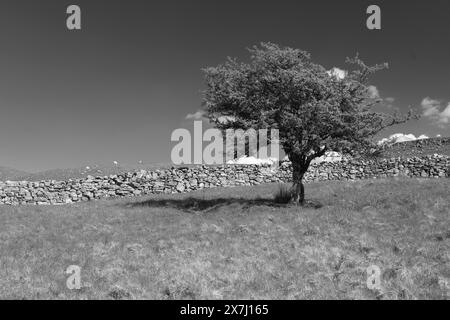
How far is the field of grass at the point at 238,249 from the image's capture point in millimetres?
13750

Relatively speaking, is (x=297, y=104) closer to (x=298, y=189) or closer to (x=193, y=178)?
(x=298, y=189)

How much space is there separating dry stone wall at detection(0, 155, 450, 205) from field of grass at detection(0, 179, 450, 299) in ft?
38.4

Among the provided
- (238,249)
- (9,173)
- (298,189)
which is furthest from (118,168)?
(238,249)

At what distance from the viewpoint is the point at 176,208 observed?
29.1m

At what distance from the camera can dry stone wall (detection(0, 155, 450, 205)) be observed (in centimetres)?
4119

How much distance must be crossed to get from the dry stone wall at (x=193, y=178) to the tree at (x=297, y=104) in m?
14.8

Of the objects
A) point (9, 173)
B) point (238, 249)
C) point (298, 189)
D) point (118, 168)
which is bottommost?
point (238, 249)

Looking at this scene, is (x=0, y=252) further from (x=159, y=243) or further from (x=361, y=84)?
(x=361, y=84)

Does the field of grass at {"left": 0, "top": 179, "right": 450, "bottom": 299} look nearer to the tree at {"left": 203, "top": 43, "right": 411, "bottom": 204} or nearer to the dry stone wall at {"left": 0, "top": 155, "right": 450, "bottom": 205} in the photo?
the tree at {"left": 203, "top": 43, "right": 411, "bottom": 204}

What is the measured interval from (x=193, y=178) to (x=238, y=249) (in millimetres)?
26380

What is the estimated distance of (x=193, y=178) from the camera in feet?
145

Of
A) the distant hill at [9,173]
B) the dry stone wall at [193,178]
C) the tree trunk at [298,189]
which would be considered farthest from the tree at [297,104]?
the distant hill at [9,173]

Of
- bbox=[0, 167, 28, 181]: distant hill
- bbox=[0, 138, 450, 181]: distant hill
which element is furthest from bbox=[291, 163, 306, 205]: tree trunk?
bbox=[0, 167, 28, 181]: distant hill
